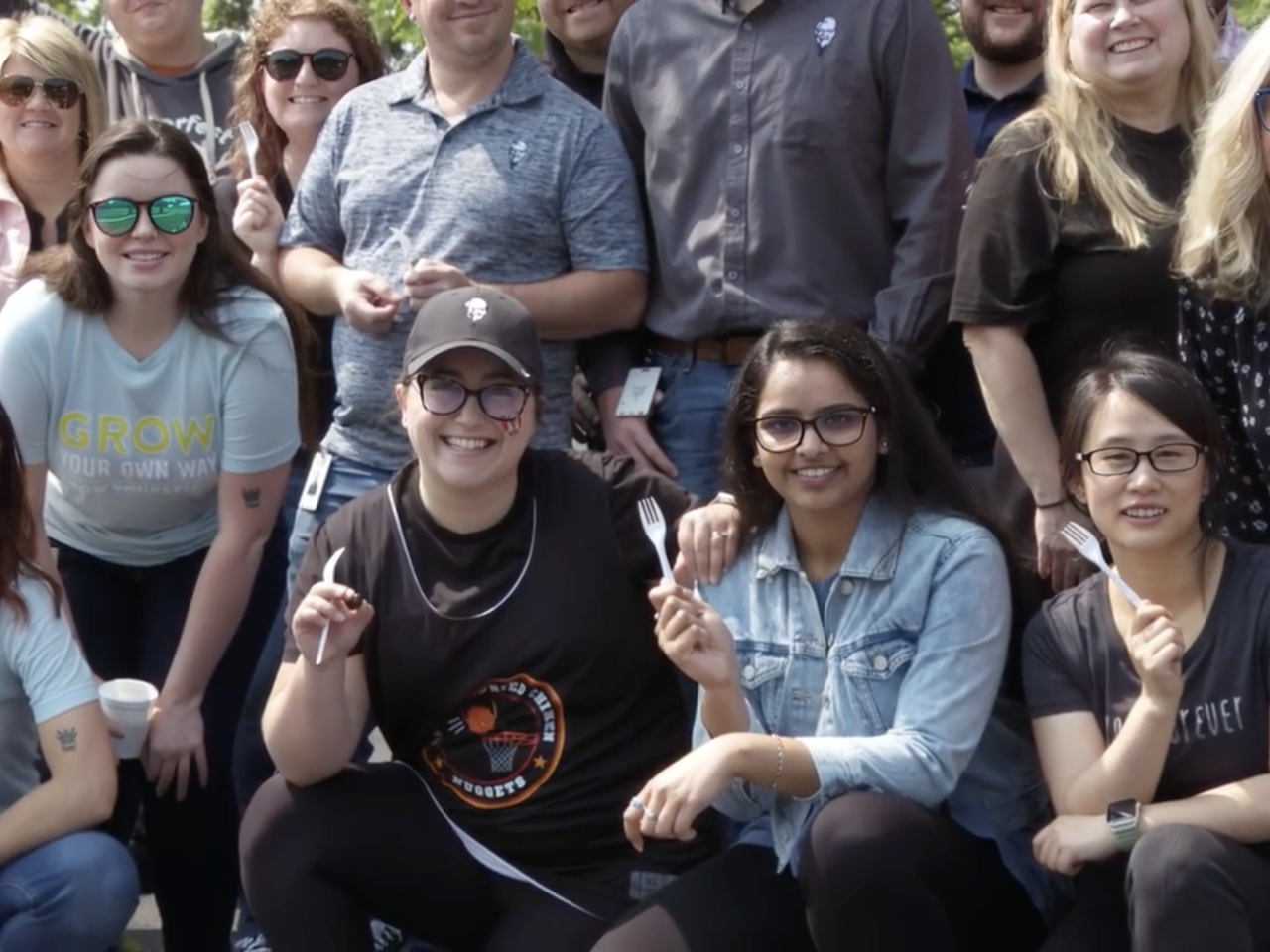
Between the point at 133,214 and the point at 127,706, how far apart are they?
3.52ft

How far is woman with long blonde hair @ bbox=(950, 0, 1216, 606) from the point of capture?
3975mm

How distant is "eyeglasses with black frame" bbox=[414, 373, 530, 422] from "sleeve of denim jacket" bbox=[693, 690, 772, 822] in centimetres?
66

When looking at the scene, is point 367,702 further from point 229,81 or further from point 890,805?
point 229,81

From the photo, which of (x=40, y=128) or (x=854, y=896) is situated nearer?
(x=854, y=896)

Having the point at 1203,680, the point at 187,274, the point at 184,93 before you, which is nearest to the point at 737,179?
the point at 187,274

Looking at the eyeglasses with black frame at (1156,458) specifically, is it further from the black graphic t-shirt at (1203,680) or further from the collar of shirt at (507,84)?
the collar of shirt at (507,84)

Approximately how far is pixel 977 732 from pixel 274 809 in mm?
1319

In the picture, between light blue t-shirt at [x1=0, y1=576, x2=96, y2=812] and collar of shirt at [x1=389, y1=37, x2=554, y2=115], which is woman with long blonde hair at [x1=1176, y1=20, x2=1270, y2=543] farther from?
light blue t-shirt at [x1=0, y1=576, x2=96, y2=812]

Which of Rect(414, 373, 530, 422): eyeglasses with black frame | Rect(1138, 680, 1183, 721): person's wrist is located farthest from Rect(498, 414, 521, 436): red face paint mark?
Rect(1138, 680, 1183, 721): person's wrist

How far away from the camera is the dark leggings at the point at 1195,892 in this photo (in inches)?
130

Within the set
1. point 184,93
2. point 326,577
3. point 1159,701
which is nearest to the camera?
point 1159,701

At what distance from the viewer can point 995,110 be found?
16.4ft

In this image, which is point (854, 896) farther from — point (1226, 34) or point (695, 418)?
point (1226, 34)

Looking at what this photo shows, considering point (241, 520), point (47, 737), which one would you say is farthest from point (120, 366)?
point (47, 737)
